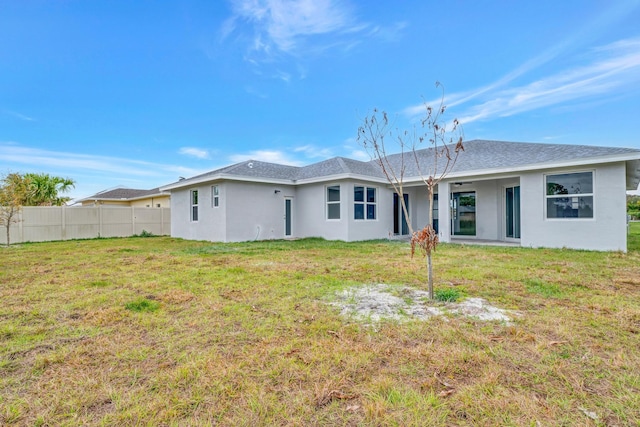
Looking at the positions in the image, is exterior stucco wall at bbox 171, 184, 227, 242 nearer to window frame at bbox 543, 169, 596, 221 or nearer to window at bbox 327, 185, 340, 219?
window at bbox 327, 185, 340, 219

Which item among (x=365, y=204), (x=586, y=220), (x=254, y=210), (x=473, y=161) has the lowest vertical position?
(x=586, y=220)

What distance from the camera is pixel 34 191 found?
68.2ft

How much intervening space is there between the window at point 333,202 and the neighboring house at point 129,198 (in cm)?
1488

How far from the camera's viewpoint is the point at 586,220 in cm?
949

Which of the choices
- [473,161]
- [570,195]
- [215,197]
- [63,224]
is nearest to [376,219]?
[473,161]

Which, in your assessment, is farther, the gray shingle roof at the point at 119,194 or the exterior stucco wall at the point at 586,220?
the gray shingle roof at the point at 119,194

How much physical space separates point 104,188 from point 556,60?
36.2 metres

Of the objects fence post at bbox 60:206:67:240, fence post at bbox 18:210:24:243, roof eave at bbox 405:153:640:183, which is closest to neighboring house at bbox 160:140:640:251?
roof eave at bbox 405:153:640:183

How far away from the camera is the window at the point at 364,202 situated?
13.4m

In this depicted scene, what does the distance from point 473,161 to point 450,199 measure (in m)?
1.85

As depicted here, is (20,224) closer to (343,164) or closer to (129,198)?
(129,198)

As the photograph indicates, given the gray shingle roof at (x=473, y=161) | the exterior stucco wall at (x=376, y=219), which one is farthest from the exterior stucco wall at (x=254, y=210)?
the exterior stucco wall at (x=376, y=219)

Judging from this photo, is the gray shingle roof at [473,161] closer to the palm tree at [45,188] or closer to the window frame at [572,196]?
the window frame at [572,196]

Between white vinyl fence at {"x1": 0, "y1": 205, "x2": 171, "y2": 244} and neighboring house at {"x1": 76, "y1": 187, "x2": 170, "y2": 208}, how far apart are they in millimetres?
3609
